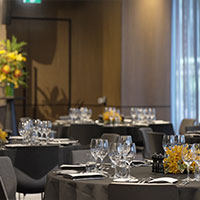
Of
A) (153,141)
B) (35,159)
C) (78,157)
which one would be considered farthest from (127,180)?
(153,141)

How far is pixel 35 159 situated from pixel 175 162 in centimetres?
181

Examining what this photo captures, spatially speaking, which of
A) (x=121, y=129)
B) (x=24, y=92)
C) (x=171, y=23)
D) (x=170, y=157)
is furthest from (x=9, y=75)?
(x=170, y=157)

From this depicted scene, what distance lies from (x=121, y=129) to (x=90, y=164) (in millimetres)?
5118

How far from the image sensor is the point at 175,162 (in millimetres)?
3855

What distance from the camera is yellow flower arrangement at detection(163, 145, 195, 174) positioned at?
12.6ft

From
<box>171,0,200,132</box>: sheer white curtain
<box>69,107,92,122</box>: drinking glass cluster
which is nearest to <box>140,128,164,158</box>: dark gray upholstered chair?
<box>69,107,92,122</box>: drinking glass cluster

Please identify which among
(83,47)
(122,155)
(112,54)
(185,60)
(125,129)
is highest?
(83,47)

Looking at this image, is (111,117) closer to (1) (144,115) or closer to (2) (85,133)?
(1) (144,115)

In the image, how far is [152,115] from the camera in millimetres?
9758

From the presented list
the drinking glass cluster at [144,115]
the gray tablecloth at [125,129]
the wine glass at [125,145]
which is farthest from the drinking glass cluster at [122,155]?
the drinking glass cluster at [144,115]

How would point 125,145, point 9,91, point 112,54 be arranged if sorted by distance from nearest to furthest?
point 125,145 → point 9,91 → point 112,54

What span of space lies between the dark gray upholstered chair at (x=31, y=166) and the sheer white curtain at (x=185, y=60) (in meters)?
7.50

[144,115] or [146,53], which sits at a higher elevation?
[146,53]

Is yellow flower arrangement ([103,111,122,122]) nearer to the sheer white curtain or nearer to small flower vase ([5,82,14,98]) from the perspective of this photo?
small flower vase ([5,82,14,98])
